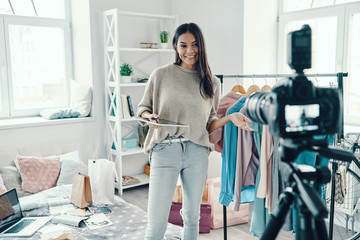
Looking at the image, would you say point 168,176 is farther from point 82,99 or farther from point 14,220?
point 82,99

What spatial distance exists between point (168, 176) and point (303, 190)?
1.06 metres

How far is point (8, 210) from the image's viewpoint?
229 centimetres

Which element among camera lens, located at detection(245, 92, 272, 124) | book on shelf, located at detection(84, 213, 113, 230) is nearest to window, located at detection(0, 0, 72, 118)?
book on shelf, located at detection(84, 213, 113, 230)

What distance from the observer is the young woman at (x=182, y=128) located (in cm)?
177

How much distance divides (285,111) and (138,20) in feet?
10.7

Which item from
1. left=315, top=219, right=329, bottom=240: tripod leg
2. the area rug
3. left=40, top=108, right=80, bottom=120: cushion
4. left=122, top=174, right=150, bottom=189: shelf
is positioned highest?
left=315, top=219, right=329, bottom=240: tripod leg

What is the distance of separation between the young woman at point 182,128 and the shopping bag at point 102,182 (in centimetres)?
106

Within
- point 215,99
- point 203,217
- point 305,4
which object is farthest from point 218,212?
point 305,4

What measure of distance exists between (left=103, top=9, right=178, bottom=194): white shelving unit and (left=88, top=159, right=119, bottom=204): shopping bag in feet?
2.02

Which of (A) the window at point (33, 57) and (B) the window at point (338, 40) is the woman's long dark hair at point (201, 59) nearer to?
(B) the window at point (338, 40)

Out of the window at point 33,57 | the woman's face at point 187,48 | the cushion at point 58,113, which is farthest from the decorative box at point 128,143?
the woman's face at point 187,48

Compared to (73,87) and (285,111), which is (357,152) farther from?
(73,87)

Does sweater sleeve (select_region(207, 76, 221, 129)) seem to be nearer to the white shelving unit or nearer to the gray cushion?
the white shelving unit

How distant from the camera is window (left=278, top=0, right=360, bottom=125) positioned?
9.20ft
